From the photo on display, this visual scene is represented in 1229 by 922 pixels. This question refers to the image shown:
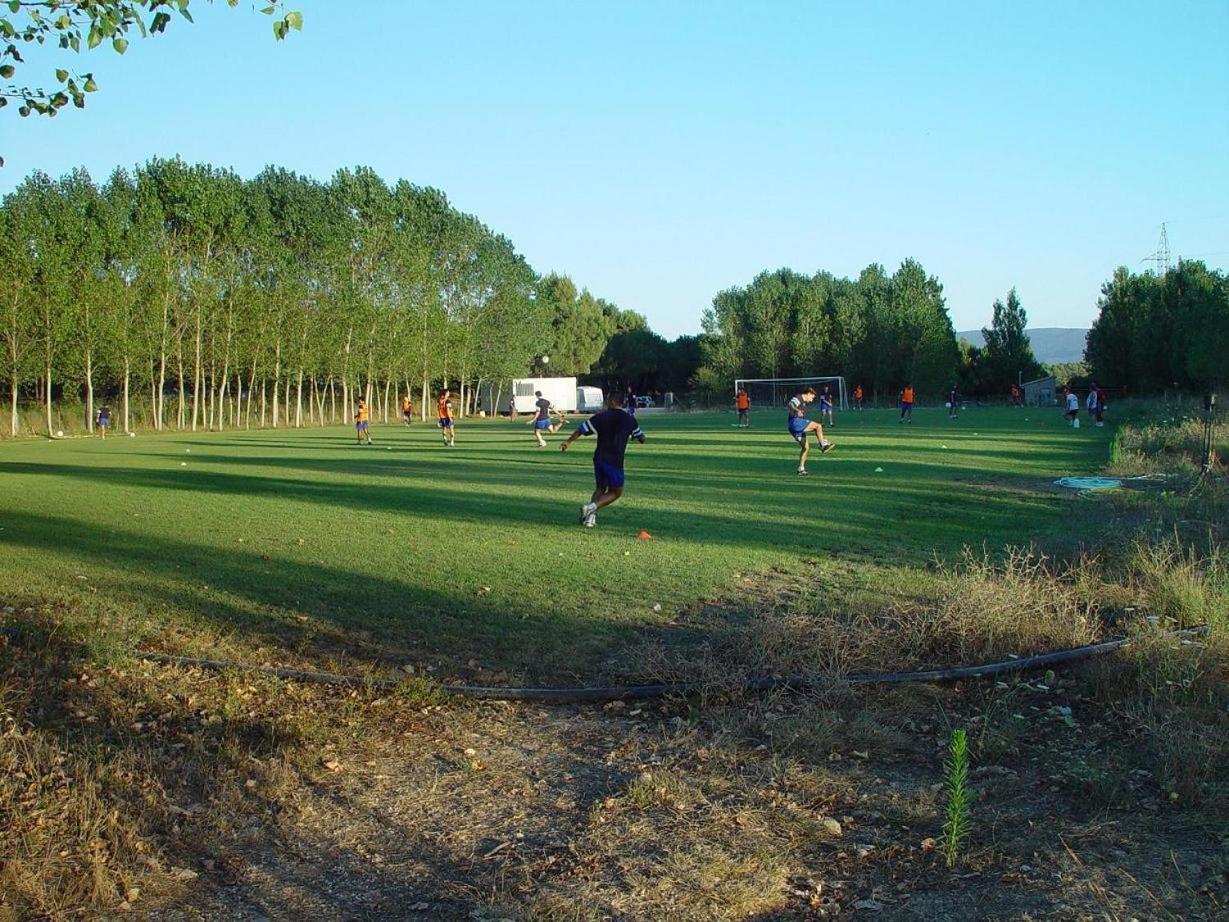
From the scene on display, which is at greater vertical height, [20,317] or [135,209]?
[135,209]

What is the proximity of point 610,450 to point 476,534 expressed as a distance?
6.75ft

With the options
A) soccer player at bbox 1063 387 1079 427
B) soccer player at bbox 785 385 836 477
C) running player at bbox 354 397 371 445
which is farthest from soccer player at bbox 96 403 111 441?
soccer player at bbox 1063 387 1079 427

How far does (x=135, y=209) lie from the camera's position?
178ft

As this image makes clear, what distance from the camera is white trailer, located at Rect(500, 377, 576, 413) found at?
248ft

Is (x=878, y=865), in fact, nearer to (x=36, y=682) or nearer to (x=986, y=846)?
(x=986, y=846)

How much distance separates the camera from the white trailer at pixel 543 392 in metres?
75.6

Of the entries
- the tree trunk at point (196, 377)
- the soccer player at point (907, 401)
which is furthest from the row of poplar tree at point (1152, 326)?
the tree trunk at point (196, 377)

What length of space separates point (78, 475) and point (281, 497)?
7.70 metres

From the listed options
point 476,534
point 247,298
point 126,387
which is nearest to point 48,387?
point 126,387

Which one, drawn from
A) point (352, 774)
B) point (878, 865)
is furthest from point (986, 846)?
point (352, 774)

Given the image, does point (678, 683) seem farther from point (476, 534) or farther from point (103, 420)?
point (103, 420)

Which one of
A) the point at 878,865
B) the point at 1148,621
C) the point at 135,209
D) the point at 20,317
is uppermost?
the point at 135,209

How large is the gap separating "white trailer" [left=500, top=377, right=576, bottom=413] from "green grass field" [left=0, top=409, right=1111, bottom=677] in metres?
48.1

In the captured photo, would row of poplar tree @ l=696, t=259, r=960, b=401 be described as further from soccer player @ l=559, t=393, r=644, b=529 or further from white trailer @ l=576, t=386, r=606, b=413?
soccer player @ l=559, t=393, r=644, b=529
